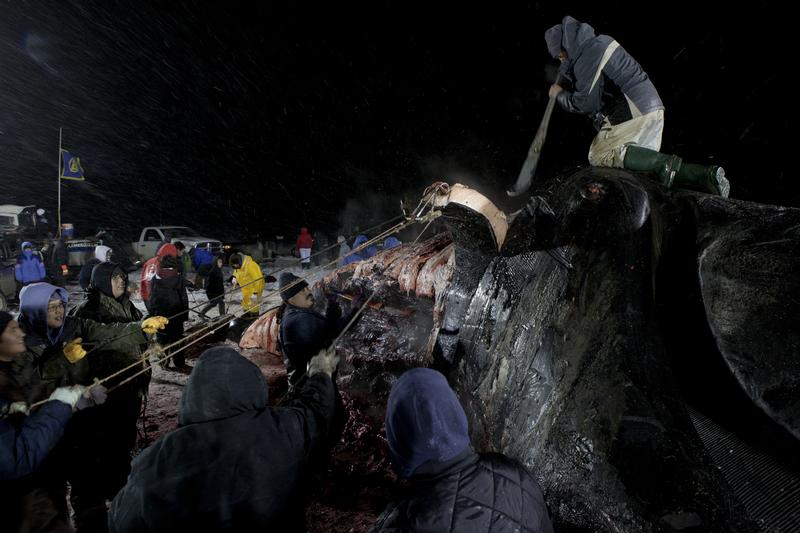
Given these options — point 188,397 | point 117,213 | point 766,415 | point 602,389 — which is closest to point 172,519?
point 188,397

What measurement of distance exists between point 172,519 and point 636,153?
3.77 m

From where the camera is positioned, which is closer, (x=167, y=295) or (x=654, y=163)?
(x=654, y=163)

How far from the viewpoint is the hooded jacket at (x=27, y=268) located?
9.33 metres

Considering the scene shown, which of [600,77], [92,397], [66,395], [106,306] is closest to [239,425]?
[66,395]

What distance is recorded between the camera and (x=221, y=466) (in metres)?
1.60

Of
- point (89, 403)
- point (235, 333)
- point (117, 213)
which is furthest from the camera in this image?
point (117, 213)

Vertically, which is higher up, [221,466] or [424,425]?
[424,425]

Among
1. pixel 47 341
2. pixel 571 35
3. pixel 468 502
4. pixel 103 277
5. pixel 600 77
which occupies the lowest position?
pixel 468 502

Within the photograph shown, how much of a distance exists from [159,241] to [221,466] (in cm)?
1864

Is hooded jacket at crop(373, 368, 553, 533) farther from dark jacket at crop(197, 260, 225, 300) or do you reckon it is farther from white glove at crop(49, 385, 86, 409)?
dark jacket at crop(197, 260, 225, 300)

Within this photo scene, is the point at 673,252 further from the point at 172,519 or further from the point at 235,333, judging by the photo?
the point at 235,333

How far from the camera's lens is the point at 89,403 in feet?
8.91

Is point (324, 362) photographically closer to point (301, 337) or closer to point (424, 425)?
point (301, 337)

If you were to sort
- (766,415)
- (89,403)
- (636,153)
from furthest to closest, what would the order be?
(636,153) → (89,403) → (766,415)
